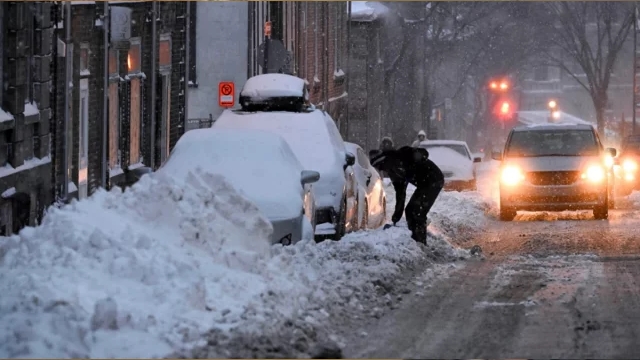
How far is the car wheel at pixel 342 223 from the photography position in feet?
57.7

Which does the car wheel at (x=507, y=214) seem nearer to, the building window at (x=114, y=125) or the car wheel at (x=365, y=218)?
the car wheel at (x=365, y=218)

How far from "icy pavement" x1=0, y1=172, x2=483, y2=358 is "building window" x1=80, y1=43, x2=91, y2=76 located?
7286 millimetres

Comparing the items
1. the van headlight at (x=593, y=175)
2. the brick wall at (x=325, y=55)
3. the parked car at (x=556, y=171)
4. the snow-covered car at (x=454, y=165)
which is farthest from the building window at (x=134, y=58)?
the brick wall at (x=325, y=55)

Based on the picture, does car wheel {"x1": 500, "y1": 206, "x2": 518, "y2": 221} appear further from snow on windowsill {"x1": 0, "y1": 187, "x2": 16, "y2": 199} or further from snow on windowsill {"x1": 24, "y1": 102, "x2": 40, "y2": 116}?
snow on windowsill {"x1": 0, "y1": 187, "x2": 16, "y2": 199}

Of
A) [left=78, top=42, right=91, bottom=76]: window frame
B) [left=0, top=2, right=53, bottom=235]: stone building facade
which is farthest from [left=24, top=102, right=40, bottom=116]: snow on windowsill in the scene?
[left=78, top=42, right=91, bottom=76]: window frame

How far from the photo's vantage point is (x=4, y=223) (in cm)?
1686

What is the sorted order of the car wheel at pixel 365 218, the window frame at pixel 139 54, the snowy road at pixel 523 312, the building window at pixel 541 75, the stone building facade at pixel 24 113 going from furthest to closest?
1. the building window at pixel 541 75
2. the window frame at pixel 139 54
3. the car wheel at pixel 365 218
4. the stone building facade at pixel 24 113
5. the snowy road at pixel 523 312

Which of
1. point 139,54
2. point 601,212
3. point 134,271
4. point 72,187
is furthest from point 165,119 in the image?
point 134,271

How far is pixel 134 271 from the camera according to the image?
1045 centimetres

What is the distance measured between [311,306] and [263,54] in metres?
18.4

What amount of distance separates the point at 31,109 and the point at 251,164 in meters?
3.91

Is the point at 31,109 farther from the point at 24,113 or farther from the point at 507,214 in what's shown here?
the point at 507,214

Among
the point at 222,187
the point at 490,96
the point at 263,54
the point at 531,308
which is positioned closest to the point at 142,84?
the point at 263,54

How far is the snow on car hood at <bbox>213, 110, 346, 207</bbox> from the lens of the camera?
17594 millimetres
